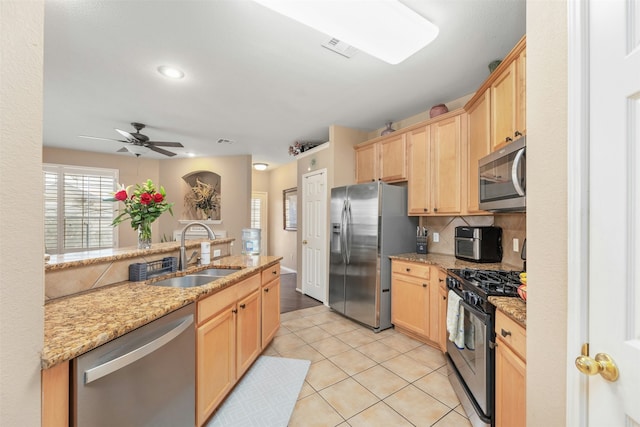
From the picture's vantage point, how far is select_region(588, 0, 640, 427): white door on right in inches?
24.8

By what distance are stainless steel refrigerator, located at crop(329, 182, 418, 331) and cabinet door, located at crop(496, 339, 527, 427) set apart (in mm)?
1632

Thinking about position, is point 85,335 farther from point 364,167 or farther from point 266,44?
point 364,167

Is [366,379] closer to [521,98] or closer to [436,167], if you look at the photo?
[436,167]

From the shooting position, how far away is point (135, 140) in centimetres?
343

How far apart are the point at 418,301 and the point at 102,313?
2569mm

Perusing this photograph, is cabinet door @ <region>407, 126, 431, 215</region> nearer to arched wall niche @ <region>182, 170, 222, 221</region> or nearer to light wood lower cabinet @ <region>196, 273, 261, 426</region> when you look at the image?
light wood lower cabinet @ <region>196, 273, 261, 426</region>

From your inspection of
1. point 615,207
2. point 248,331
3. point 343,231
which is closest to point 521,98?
point 615,207

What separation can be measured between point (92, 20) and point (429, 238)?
365 cm

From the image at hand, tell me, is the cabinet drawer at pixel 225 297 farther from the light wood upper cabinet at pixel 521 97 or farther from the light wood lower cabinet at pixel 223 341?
the light wood upper cabinet at pixel 521 97

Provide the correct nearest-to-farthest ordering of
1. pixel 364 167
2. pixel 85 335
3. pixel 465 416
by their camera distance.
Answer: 1. pixel 85 335
2. pixel 465 416
3. pixel 364 167

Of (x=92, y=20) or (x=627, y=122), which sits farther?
(x=92, y=20)

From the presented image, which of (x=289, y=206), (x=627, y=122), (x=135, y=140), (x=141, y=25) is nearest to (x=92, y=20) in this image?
(x=141, y=25)

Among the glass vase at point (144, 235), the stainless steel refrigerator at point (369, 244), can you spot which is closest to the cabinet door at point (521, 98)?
the stainless steel refrigerator at point (369, 244)

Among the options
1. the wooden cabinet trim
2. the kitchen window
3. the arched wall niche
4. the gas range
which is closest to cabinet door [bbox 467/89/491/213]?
the wooden cabinet trim
